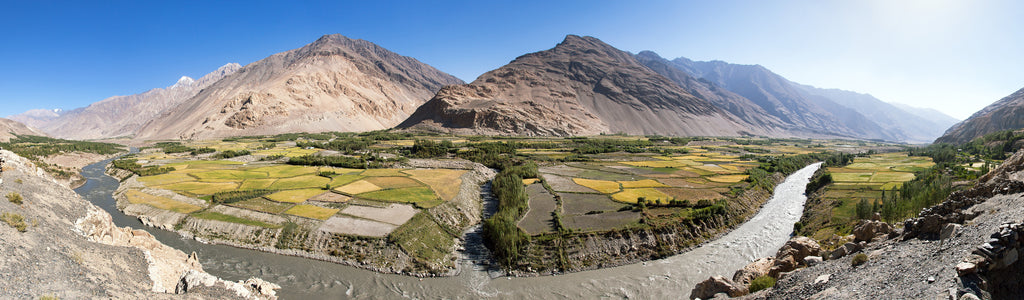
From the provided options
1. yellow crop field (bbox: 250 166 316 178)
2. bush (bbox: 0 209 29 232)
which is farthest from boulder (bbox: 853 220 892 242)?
yellow crop field (bbox: 250 166 316 178)

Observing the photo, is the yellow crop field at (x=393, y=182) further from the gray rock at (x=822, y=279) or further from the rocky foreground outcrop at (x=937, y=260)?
the gray rock at (x=822, y=279)

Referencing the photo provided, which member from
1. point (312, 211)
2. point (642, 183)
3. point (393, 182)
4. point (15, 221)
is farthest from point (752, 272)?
point (393, 182)

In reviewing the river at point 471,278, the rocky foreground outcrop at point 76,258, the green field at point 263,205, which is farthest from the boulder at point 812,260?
the green field at point 263,205

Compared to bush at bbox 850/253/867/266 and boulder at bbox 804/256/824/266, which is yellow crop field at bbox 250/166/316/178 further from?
bush at bbox 850/253/867/266

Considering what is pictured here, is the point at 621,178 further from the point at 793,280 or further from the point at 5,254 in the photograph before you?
the point at 5,254

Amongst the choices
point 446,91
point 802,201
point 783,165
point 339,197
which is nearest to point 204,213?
point 339,197

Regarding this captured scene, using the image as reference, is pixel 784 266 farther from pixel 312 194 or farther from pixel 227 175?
pixel 227 175
